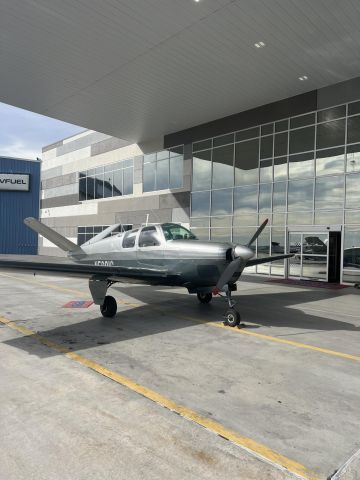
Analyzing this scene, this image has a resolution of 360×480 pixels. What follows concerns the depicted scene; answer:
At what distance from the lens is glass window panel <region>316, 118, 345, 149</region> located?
16.6 m

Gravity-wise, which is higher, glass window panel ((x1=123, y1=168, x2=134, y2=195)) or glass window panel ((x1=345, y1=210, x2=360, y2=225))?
glass window panel ((x1=123, y1=168, x2=134, y2=195))

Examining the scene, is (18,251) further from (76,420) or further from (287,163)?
(76,420)

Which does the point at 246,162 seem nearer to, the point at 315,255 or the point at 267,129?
the point at 267,129

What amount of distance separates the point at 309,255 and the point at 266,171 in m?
5.27

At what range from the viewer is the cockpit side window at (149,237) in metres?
9.05

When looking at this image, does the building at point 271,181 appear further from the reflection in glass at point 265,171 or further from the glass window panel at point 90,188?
the glass window panel at point 90,188

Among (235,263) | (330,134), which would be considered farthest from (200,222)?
(235,263)

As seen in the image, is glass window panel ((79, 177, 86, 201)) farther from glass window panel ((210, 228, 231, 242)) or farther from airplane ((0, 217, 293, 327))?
airplane ((0, 217, 293, 327))

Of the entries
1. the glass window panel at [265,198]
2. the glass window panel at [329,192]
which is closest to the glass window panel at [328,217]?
the glass window panel at [329,192]

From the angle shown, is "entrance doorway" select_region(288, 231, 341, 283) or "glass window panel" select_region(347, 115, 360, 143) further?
"entrance doorway" select_region(288, 231, 341, 283)

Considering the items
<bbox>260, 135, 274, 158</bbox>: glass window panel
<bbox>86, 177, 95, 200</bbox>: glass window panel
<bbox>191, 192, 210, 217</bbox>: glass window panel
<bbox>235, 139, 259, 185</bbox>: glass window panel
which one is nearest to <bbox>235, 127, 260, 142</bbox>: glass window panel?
<bbox>235, 139, 259, 185</bbox>: glass window panel

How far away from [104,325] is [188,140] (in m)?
17.9

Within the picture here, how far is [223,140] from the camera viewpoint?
2142cm

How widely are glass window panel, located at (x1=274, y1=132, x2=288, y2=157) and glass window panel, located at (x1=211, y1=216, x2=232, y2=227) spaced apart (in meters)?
4.68
